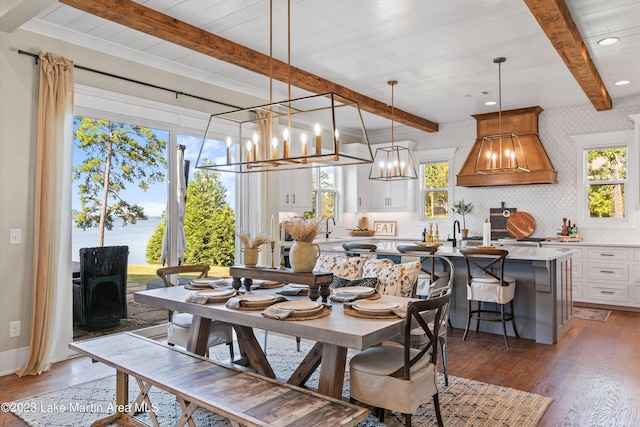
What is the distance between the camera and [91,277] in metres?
4.18

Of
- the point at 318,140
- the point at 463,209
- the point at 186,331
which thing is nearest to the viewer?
the point at 318,140

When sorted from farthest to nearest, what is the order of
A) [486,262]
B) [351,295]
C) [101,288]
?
[486,262]
[101,288]
[351,295]

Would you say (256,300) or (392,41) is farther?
(392,41)

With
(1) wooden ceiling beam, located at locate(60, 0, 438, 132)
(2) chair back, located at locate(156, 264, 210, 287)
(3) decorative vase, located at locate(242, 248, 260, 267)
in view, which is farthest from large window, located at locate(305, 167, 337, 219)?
(3) decorative vase, located at locate(242, 248, 260, 267)

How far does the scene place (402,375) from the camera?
2305 millimetres

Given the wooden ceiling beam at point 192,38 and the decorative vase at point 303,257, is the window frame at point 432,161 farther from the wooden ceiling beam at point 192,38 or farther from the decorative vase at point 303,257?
the decorative vase at point 303,257

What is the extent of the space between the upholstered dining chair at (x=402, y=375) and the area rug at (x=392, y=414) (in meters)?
0.38

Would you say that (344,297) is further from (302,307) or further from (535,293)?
(535,293)

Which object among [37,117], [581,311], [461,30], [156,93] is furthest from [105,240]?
[581,311]

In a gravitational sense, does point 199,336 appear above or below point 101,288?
below

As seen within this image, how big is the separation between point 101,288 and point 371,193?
5.08 meters

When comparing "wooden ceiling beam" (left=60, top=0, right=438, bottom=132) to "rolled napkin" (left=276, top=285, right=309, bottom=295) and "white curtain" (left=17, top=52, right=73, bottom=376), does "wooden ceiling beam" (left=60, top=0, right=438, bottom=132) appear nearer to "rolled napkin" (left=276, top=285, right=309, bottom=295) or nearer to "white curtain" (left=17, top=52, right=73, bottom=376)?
"white curtain" (left=17, top=52, right=73, bottom=376)

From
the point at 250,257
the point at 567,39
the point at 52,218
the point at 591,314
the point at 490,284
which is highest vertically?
the point at 567,39

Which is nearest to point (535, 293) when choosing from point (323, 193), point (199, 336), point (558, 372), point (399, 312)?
point (558, 372)
